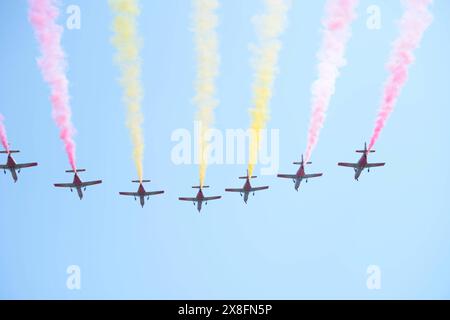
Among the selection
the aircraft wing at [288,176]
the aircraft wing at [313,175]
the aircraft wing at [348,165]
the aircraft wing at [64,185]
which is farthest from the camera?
the aircraft wing at [288,176]

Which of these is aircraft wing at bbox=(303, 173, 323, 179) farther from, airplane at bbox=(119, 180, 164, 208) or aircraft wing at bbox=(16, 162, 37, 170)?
aircraft wing at bbox=(16, 162, 37, 170)

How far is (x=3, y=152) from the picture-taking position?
2750 cm

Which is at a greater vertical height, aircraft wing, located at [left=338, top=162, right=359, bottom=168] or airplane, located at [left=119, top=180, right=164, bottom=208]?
aircraft wing, located at [left=338, top=162, right=359, bottom=168]

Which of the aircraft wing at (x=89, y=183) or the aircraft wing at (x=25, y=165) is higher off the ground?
the aircraft wing at (x=25, y=165)

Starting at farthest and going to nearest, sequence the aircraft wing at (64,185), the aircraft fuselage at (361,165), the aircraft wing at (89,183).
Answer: the aircraft wing at (64,185) < the aircraft wing at (89,183) < the aircraft fuselage at (361,165)

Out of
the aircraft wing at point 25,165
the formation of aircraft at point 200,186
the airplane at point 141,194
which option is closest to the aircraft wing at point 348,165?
the formation of aircraft at point 200,186

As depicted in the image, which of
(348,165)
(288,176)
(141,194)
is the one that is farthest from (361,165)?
(141,194)

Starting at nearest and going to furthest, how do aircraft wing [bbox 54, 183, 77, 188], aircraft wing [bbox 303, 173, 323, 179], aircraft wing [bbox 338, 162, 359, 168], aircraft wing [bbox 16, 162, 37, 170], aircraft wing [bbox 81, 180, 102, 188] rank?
aircraft wing [bbox 16, 162, 37, 170] < aircraft wing [bbox 338, 162, 359, 168] < aircraft wing [bbox 81, 180, 102, 188] < aircraft wing [bbox 303, 173, 323, 179] < aircraft wing [bbox 54, 183, 77, 188]

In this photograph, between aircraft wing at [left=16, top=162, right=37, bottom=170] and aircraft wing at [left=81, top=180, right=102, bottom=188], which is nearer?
aircraft wing at [left=16, top=162, right=37, bottom=170]

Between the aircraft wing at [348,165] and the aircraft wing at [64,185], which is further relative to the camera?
the aircraft wing at [64,185]

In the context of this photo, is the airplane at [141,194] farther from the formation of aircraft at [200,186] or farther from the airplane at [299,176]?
the airplane at [299,176]

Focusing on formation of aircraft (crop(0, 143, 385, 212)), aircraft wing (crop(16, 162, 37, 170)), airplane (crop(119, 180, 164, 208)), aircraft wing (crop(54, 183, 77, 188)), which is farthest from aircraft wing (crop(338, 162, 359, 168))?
aircraft wing (crop(16, 162, 37, 170))
